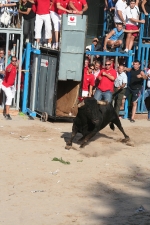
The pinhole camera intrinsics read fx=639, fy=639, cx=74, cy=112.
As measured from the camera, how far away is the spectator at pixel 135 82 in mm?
17078

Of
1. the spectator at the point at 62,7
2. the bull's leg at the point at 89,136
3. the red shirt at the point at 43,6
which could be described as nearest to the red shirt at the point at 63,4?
the spectator at the point at 62,7

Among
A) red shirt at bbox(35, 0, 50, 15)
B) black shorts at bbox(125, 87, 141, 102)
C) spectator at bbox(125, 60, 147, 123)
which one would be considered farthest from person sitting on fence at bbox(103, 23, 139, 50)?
red shirt at bbox(35, 0, 50, 15)

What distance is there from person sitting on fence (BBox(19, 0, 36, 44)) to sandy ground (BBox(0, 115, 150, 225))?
2560 mm

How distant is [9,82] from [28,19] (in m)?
1.80

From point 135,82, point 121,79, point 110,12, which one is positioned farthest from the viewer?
point 110,12

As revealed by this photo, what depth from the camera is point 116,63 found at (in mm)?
17359

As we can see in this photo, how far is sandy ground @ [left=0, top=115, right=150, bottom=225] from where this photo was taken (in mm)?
9102

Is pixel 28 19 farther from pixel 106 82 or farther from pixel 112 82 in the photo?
pixel 112 82

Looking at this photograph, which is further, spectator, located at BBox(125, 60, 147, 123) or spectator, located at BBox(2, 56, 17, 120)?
spectator, located at BBox(125, 60, 147, 123)

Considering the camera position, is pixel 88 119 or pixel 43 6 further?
pixel 43 6

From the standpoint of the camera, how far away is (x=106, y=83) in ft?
53.5

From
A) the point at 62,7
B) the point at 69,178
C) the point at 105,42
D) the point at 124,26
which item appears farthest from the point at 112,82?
the point at 69,178

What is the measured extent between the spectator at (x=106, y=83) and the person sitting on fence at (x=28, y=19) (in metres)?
2.36

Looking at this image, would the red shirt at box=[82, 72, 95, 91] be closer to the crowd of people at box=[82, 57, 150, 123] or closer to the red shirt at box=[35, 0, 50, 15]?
the crowd of people at box=[82, 57, 150, 123]
